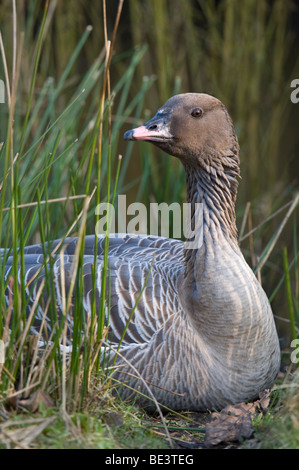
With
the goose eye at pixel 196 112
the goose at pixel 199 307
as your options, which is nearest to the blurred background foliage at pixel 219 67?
the goose at pixel 199 307

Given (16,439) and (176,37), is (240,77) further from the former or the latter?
(16,439)

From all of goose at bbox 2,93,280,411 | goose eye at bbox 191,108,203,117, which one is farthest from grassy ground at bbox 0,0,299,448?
goose eye at bbox 191,108,203,117

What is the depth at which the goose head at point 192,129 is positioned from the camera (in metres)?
4.34

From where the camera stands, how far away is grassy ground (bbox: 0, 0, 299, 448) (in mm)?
3262

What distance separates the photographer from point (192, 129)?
14.4ft

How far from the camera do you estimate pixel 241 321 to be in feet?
14.1

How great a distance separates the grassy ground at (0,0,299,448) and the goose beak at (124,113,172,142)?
0.27 meters

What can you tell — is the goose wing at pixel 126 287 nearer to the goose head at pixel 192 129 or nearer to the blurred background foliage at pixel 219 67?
the goose head at pixel 192 129

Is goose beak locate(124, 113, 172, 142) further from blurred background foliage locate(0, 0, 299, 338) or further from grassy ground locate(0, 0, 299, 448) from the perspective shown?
blurred background foliage locate(0, 0, 299, 338)

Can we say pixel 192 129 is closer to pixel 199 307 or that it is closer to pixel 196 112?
pixel 196 112

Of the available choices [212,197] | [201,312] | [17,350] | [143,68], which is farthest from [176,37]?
[17,350]

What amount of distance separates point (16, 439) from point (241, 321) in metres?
1.84

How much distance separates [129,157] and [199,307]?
4894 mm

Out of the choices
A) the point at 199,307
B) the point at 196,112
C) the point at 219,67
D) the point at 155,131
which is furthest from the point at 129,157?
the point at 199,307
